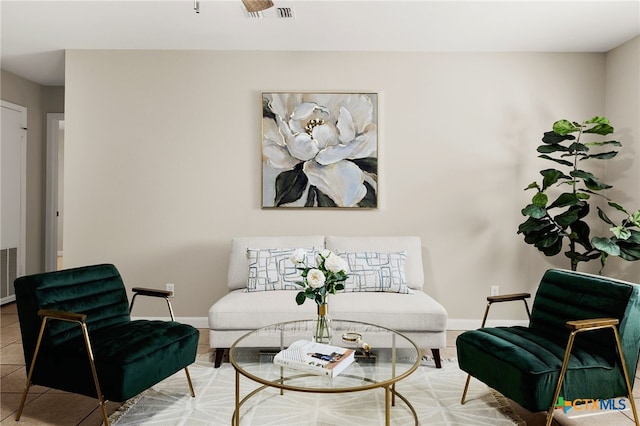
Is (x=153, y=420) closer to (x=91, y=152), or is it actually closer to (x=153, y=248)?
(x=153, y=248)

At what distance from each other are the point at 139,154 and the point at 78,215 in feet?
2.68

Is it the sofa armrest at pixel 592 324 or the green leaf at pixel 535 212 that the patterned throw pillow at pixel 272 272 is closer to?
the green leaf at pixel 535 212

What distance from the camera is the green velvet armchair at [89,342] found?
2.14 metres

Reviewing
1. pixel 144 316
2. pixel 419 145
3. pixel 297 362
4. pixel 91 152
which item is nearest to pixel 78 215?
pixel 91 152

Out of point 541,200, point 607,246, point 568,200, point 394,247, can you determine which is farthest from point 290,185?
point 607,246

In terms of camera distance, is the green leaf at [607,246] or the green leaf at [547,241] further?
the green leaf at [547,241]

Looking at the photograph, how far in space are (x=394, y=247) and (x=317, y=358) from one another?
1791 millimetres

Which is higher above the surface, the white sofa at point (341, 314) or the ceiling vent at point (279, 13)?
the ceiling vent at point (279, 13)

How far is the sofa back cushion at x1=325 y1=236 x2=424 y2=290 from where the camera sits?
3705mm

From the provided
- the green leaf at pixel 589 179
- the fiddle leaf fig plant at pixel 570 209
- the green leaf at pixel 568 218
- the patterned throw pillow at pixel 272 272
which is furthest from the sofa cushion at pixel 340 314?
the green leaf at pixel 589 179

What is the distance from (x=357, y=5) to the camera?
10.5ft

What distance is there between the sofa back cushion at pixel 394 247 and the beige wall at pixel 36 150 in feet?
12.5

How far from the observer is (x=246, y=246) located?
375 centimetres

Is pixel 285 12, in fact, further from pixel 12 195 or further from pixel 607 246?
pixel 12 195
